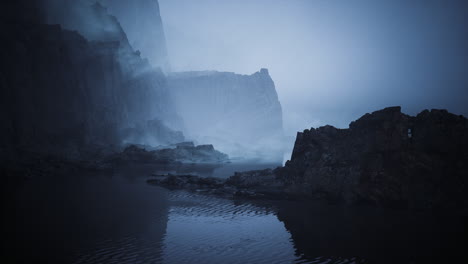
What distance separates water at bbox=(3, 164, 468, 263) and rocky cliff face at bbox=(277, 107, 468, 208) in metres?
2.55

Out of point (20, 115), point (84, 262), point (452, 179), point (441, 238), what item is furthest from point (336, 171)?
point (20, 115)

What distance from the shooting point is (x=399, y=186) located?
99.9 feet

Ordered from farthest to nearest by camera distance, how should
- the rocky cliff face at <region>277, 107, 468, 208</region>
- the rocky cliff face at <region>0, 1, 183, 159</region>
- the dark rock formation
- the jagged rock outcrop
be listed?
the jagged rock outcrop, the dark rock formation, the rocky cliff face at <region>0, 1, 183, 159</region>, the rocky cliff face at <region>277, 107, 468, 208</region>

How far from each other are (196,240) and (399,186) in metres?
24.1

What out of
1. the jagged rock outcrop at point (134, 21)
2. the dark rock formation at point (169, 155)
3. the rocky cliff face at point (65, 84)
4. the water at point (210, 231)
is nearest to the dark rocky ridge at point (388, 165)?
Answer: the water at point (210, 231)

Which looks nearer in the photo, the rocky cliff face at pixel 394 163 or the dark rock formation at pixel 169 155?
the rocky cliff face at pixel 394 163

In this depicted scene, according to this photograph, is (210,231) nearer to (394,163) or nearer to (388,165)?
(388,165)

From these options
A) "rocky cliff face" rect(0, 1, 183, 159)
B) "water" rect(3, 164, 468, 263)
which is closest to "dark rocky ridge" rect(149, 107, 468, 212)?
"water" rect(3, 164, 468, 263)

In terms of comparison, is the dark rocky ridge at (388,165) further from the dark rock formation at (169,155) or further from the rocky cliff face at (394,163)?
the dark rock formation at (169,155)

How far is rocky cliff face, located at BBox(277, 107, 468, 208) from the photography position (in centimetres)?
2858

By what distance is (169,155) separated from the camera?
292 ft

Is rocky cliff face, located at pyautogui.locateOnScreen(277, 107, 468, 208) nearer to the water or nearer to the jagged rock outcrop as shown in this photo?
the water

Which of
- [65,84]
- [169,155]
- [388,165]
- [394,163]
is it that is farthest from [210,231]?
[65,84]

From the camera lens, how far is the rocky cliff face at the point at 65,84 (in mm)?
59156
